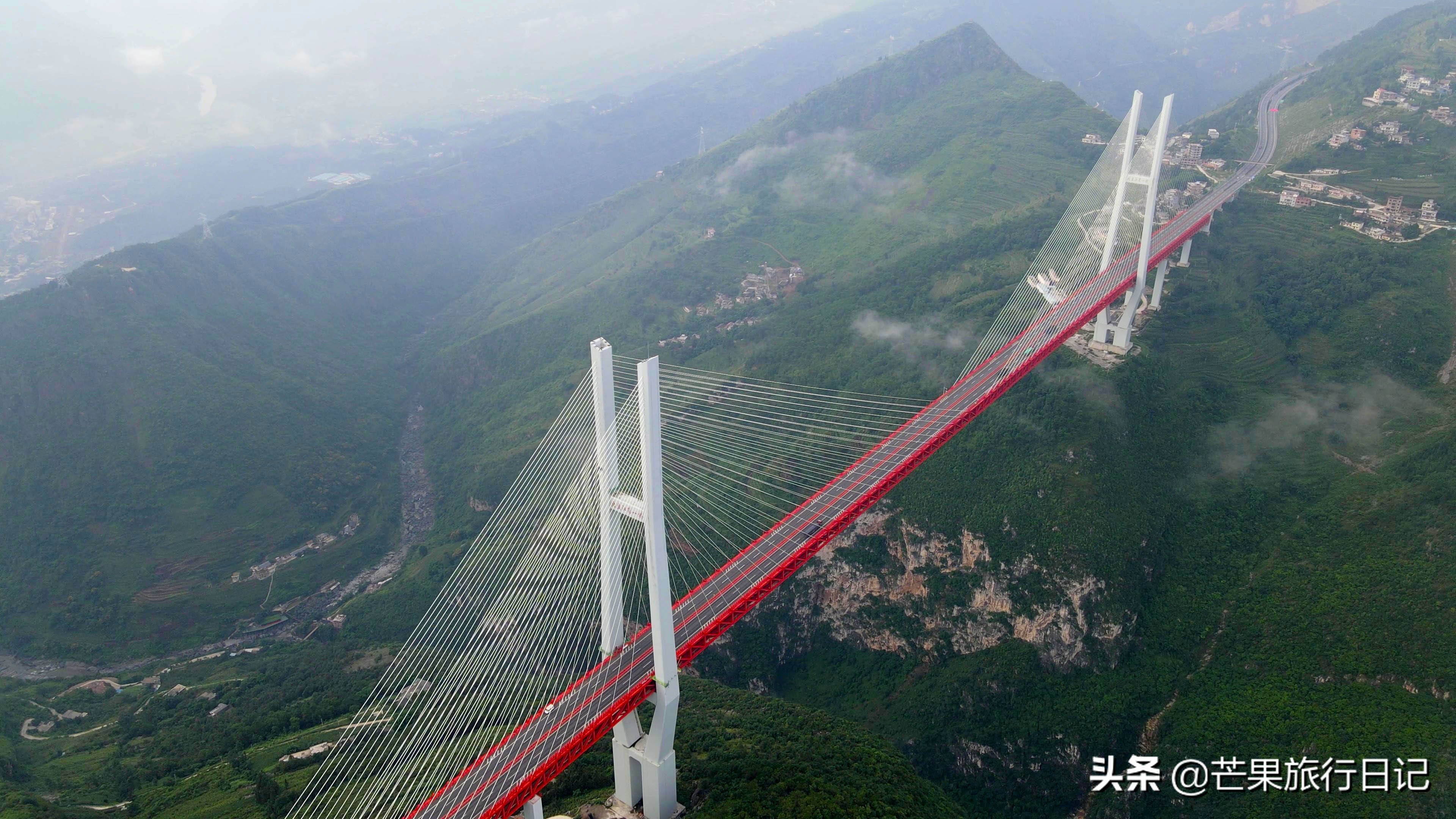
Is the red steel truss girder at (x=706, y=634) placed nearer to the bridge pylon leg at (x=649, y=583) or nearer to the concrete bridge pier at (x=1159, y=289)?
the bridge pylon leg at (x=649, y=583)

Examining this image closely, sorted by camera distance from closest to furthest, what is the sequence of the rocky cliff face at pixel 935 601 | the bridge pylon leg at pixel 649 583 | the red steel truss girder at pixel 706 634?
the red steel truss girder at pixel 706 634 → the bridge pylon leg at pixel 649 583 → the rocky cliff face at pixel 935 601

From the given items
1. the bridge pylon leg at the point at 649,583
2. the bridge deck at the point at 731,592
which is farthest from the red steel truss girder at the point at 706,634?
the bridge pylon leg at the point at 649,583

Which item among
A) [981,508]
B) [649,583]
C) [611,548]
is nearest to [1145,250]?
[981,508]

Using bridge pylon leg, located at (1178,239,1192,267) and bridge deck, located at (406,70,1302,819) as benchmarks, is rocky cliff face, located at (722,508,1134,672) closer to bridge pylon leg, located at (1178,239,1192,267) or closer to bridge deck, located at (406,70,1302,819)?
bridge deck, located at (406,70,1302,819)

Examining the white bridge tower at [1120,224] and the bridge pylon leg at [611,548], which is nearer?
the bridge pylon leg at [611,548]

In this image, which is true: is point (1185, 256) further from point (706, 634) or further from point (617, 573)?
point (617, 573)

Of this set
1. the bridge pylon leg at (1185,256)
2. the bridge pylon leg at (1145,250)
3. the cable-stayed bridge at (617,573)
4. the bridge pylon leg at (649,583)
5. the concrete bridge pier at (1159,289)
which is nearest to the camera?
the bridge pylon leg at (649,583)
